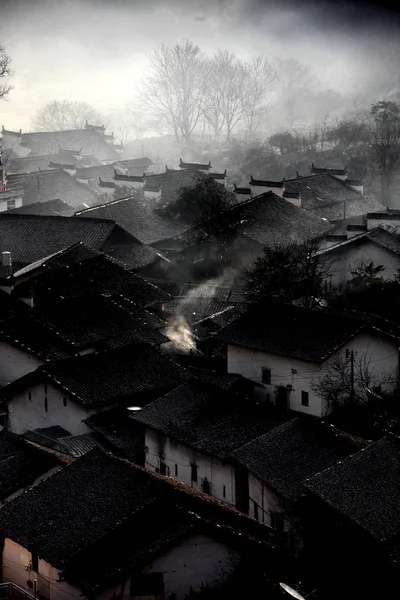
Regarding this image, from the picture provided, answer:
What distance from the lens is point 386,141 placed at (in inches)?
2296

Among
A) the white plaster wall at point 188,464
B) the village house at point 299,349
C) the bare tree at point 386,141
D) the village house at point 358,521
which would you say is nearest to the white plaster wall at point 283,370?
the village house at point 299,349

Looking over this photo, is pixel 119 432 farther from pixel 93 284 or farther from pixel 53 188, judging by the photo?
pixel 53 188

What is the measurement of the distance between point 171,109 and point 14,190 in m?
25.2

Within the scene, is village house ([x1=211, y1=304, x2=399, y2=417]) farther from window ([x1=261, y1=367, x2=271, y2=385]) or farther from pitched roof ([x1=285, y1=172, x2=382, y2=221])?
pitched roof ([x1=285, y1=172, x2=382, y2=221])

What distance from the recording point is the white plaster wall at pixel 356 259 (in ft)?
108

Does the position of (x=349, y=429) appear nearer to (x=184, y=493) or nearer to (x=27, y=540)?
(x=184, y=493)

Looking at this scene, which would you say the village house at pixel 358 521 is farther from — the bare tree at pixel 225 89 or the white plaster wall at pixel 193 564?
the bare tree at pixel 225 89

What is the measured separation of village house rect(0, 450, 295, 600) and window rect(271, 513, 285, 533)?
0.85 m

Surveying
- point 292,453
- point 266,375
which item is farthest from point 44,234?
point 292,453

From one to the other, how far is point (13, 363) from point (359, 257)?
12.2 meters

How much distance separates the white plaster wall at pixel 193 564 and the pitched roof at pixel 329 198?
1103 inches

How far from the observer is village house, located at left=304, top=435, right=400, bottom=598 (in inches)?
644

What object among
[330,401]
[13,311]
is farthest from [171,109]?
[330,401]

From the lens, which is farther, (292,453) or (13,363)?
(13,363)
